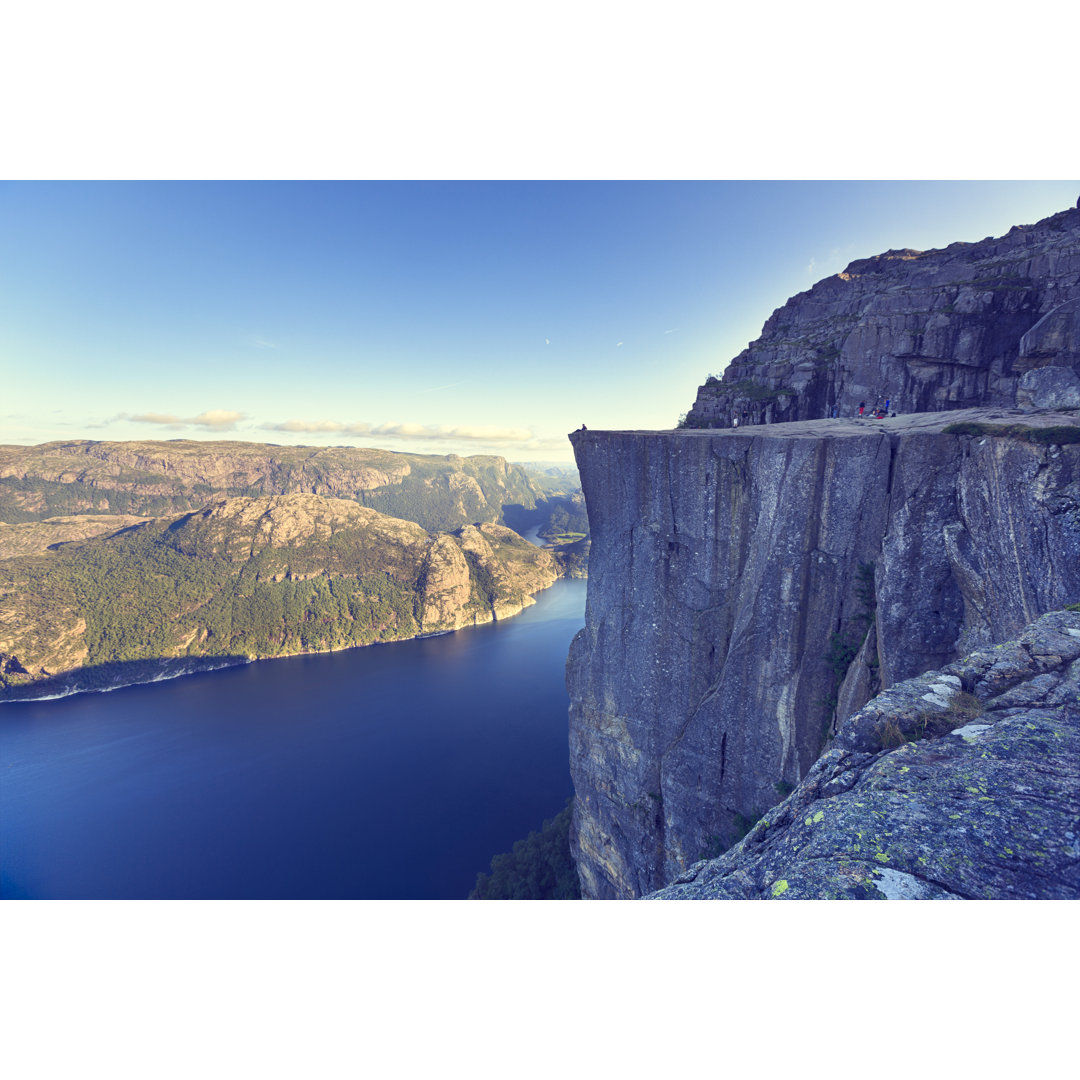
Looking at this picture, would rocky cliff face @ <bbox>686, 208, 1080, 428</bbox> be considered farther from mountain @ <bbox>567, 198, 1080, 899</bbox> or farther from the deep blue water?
the deep blue water

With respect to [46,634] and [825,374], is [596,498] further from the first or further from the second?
[46,634]

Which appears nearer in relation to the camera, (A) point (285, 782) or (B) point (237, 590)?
(A) point (285, 782)

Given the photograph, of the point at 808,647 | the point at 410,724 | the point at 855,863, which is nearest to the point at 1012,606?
the point at 808,647

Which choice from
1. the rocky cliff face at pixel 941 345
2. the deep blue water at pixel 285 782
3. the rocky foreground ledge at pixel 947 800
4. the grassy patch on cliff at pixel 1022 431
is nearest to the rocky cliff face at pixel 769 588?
the grassy patch on cliff at pixel 1022 431

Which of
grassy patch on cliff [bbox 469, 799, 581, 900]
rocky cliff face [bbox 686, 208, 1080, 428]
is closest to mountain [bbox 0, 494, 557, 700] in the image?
grassy patch on cliff [bbox 469, 799, 581, 900]

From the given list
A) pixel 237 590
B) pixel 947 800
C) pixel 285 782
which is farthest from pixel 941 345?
pixel 237 590

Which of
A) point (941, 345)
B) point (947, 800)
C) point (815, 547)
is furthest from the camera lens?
point (941, 345)

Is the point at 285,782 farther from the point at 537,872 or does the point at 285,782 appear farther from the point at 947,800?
the point at 947,800
